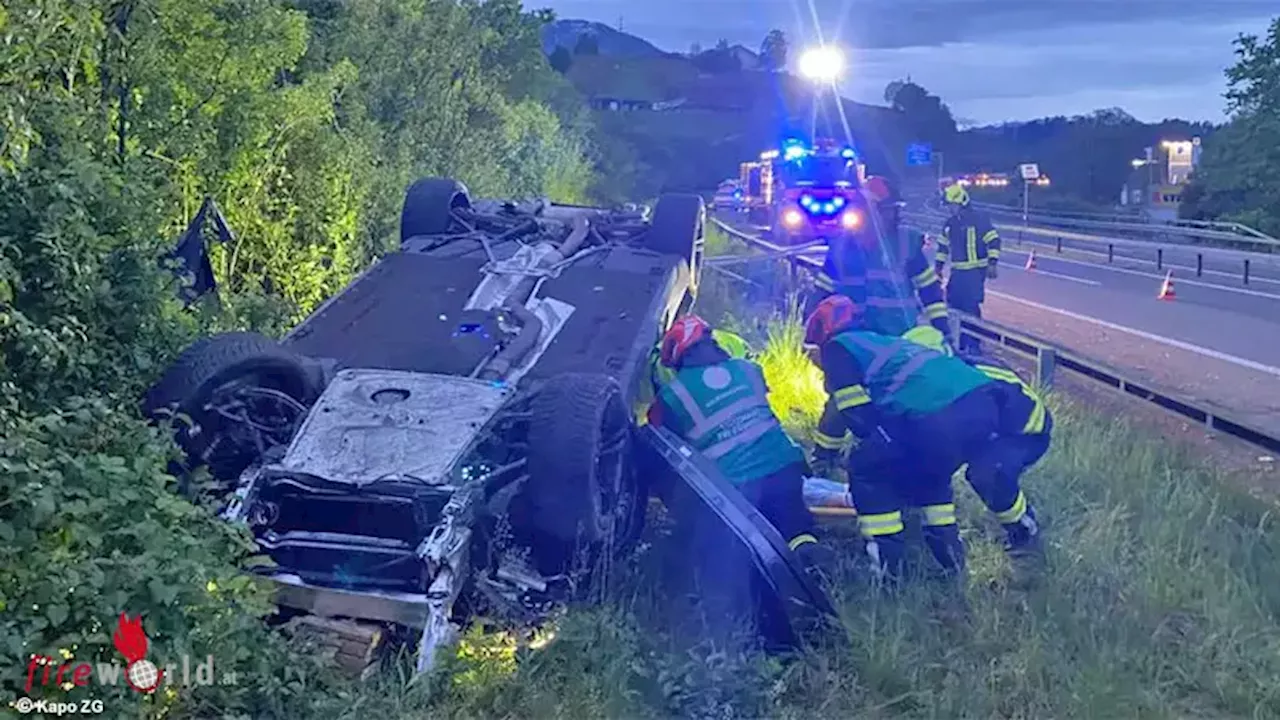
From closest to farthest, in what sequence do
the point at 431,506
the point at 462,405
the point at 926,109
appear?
Answer: the point at 431,506
the point at 462,405
the point at 926,109

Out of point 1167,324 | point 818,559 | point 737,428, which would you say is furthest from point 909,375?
point 1167,324

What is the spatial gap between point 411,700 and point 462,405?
117cm

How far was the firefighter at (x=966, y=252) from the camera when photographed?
34.4 feet

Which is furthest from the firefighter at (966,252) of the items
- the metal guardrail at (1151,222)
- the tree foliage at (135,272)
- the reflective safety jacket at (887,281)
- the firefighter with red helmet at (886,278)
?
the metal guardrail at (1151,222)

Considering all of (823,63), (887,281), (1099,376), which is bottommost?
(1099,376)

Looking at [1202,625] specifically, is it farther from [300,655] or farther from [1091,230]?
[1091,230]

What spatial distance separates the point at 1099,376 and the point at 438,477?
6.38m

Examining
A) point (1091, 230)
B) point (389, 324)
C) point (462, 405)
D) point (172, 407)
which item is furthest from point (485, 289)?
point (1091, 230)

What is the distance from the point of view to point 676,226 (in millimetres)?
7047

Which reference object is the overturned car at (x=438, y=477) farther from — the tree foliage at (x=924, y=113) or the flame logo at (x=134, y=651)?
the tree foliage at (x=924, y=113)

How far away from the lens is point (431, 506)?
13.4 ft

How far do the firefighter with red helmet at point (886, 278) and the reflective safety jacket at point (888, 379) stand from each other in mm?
2223

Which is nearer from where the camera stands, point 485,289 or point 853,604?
point 853,604

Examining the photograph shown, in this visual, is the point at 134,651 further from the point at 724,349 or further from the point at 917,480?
the point at 917,480
